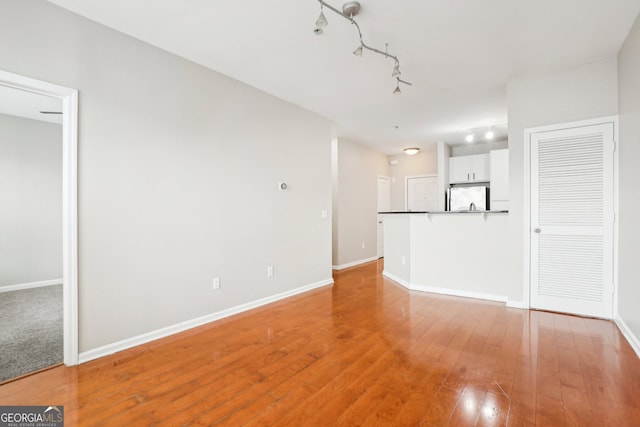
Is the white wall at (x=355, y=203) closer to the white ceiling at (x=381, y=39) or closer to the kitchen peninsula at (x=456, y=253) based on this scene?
the kitchen peninsula at (x=456, y=253)

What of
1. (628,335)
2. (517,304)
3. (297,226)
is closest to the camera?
(628,335)

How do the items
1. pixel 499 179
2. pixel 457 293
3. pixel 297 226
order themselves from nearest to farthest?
pixel 457 293 < pixel 297 226 < pixel 499 179

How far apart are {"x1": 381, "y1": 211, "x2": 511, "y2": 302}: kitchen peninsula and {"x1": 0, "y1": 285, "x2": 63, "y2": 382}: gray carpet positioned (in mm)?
4035

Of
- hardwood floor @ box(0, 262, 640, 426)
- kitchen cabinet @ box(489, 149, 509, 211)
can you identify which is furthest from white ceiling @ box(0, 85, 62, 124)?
kitchen cabinet @ box(489, 149, 509, 211)

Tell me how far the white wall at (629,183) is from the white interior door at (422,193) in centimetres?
422

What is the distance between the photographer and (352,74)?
3371 millimetres

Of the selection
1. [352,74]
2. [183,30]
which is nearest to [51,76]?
[183,30]

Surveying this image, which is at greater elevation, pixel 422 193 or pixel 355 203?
pixel 422 193

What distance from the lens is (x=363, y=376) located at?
2.09m

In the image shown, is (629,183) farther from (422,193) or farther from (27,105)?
(27,105)

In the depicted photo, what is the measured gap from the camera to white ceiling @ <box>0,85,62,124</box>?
3.83 meters

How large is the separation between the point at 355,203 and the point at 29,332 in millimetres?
5251

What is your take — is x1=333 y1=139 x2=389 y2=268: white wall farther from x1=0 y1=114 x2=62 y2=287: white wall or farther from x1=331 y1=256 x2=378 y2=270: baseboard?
x1=0 y1=114 x2=62 y2=287: white wall

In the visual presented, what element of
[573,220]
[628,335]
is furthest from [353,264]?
[628,335]
